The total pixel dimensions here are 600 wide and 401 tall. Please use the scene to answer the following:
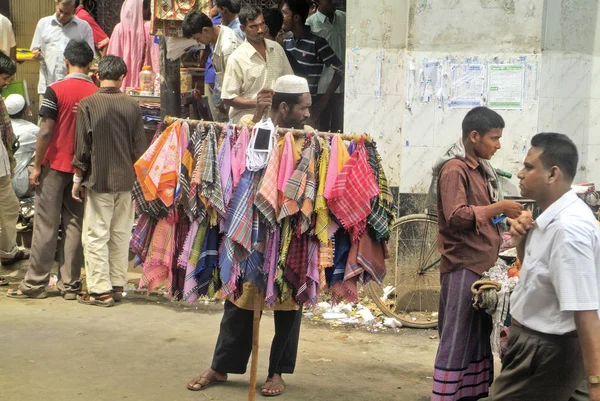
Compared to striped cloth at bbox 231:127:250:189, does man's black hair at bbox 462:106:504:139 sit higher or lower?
higher

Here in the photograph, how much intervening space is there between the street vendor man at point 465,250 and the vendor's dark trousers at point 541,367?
0.88m

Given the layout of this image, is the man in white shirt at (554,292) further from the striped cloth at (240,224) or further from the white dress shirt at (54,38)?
the white dress shirt at (54,38)

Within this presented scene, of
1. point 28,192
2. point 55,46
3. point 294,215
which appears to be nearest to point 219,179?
point 294,215

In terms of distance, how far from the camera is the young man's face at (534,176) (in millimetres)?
3863

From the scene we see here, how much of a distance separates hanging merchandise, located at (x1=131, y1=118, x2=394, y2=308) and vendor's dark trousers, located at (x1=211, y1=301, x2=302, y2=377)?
0.47 metres

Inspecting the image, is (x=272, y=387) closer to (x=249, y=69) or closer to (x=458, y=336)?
(x=458, y=336)

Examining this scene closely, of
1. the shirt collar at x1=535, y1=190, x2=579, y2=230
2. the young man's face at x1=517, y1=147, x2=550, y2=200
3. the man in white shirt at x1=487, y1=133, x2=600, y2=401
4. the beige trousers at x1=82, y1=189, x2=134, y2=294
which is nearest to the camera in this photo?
the man in white shirt at x1=487, y1=133, x2=600, y2=401

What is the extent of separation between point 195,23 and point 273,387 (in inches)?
146

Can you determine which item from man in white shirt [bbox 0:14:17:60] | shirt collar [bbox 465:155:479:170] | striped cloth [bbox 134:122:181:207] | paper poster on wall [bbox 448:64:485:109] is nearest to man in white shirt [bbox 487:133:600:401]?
shirt collar [bbox 465:155:479:170]

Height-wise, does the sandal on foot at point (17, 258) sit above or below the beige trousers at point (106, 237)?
below

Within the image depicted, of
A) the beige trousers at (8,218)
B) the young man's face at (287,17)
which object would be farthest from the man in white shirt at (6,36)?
the young man's face at (287,17)

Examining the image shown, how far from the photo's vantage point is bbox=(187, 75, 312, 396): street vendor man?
5207 millimetres

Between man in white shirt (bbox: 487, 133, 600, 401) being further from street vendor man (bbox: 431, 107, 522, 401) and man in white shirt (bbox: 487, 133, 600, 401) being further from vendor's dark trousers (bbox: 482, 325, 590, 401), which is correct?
street vendor man (bbox: 431, 107, 522, 401)

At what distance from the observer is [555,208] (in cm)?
376
